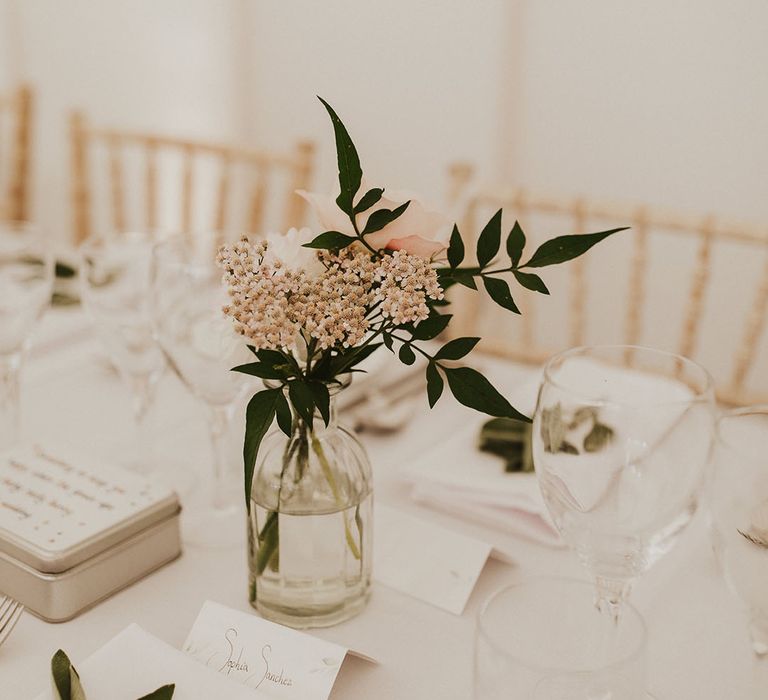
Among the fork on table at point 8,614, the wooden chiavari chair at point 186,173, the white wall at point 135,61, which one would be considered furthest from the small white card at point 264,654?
the white wall at point 135,61

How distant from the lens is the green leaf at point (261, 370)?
0.64 m

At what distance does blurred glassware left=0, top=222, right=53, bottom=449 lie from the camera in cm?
97

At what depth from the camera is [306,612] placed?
2.45 feet

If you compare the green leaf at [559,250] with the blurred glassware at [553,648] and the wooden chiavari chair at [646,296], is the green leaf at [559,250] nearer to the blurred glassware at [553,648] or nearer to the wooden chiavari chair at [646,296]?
the blurred glassware at [553,648]

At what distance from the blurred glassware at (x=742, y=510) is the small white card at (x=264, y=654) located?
0.92ft

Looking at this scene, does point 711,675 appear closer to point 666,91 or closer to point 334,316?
point 334,316

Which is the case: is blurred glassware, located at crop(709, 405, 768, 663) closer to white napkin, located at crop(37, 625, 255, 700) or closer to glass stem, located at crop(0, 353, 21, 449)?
white napkin, located at crop(37, 625, 255, 700)

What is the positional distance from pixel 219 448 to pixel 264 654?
280 millimetres

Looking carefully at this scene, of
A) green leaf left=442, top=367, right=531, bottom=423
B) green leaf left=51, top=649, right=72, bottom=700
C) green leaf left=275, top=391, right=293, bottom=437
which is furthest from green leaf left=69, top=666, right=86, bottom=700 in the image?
green leaf left=442, top=367, right=531, bottom=423

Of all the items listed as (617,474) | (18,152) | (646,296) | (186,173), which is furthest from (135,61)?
(617,474)

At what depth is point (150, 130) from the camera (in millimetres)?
3037

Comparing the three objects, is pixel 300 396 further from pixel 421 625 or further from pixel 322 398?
pixel 421 625

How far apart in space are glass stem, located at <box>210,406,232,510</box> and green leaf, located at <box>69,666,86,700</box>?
0.29 metres

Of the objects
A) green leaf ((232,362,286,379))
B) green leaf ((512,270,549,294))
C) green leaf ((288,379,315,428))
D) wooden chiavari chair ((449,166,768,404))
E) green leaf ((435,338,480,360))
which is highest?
green leaf ((512,270,549,294))
